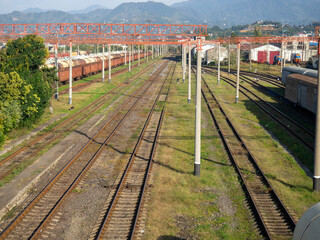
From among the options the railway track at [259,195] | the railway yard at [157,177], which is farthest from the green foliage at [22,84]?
the railway track at [259,195]

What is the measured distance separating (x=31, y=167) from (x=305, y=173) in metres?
13.9

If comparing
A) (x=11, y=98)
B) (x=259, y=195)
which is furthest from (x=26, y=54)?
(x=259, y=195)

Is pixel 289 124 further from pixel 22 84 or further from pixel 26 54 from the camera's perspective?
pixel 26 54

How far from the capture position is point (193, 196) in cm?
1548

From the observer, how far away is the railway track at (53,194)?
1260 cm

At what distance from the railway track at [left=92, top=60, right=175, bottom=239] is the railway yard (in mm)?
45

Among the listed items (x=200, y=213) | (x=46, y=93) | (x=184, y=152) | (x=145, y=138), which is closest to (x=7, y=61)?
(x=46, y=93)

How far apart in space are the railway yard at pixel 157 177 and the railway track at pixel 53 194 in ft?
0.15

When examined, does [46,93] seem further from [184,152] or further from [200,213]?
[200,213]

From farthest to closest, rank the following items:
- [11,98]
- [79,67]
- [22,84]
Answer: [79,67], [22,84], [11,98]

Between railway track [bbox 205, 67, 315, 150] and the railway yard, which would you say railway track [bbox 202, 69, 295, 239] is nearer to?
the railway yard

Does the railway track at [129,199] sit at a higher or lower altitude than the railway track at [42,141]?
lower

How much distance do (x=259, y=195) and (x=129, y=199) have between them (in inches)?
215

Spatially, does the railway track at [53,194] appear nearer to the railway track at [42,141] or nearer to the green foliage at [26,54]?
the railway track at [42,141]
